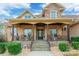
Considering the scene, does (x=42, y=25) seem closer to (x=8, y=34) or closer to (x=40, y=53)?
(x=40, y=53)

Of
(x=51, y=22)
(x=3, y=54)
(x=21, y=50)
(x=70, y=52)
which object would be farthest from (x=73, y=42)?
(x=3, y=54)

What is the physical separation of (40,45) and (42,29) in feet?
1.27

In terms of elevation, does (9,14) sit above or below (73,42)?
above

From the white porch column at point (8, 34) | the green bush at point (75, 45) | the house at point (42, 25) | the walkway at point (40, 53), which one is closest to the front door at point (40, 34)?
the house at point (42, 25)

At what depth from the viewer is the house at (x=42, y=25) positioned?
6961mm

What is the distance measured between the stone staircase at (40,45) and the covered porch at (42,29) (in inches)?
3.8

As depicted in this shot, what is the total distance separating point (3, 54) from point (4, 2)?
1.23 m

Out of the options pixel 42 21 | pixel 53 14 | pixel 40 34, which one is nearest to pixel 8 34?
pixel 40 34

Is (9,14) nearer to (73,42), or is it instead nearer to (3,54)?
(3,54)

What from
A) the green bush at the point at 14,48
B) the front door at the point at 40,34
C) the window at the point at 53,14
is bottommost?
the green bush at the point at 14,48

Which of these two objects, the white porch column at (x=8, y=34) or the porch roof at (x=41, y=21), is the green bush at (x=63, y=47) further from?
the white porch column at (x=8, y=34)

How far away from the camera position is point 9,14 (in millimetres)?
7008

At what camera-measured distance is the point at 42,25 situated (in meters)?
7.02

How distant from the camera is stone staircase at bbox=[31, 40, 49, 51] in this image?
7.04 metres
